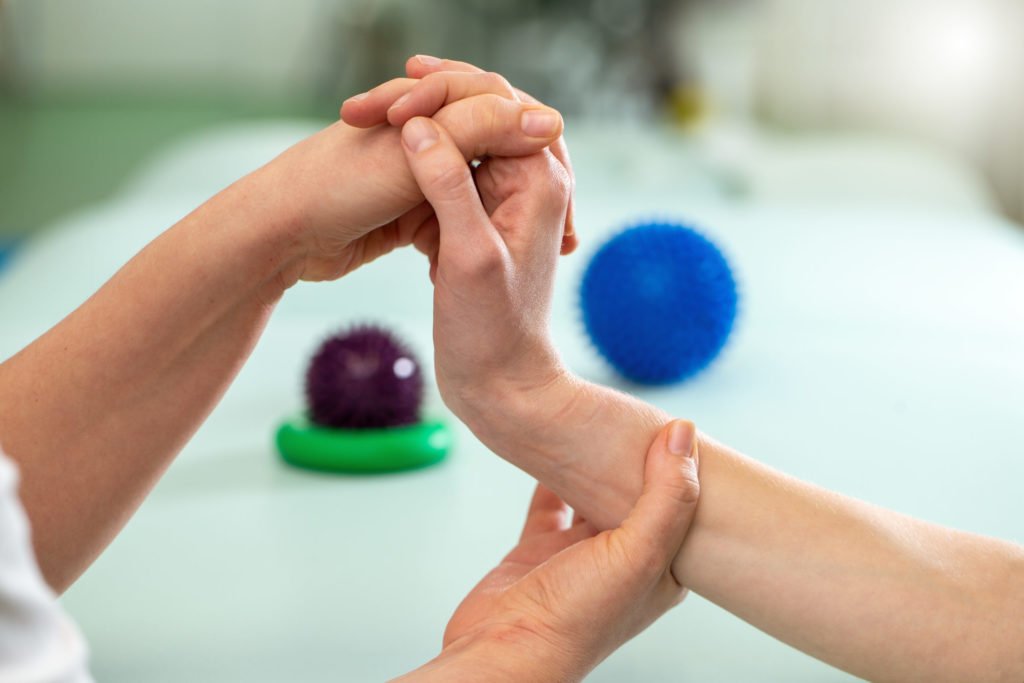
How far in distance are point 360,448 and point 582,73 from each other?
2.69m

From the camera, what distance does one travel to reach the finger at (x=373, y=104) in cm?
73

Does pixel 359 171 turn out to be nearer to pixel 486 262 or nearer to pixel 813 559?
pixel 486 262

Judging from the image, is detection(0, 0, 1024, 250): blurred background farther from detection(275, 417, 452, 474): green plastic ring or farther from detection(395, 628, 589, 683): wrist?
detection(395, 628, 589, 683): wrist

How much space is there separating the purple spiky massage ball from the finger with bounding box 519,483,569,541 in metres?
0.29

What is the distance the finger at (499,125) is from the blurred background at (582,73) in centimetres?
207

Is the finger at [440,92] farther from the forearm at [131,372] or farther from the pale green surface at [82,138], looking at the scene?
the pale green surface at [82,138]

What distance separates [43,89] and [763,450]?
3462 millimetres

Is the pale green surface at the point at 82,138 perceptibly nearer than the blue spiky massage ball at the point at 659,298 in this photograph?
No

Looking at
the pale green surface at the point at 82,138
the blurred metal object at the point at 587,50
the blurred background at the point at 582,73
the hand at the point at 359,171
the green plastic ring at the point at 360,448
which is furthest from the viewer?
the pale green surface at the point at 82,138

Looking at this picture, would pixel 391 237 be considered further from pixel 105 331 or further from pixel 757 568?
pixel 757 568

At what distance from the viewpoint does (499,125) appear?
0.72m

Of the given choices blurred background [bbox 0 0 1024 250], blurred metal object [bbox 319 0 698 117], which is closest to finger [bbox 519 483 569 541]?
blurred background [bbox 0 0 1024 250]

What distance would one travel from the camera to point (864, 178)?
2.65 m

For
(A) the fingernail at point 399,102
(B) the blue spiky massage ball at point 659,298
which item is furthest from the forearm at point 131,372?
(B) the blue spiky massage ball at point 659,298
